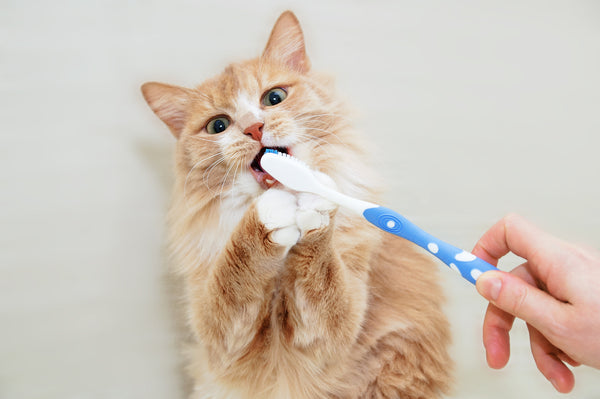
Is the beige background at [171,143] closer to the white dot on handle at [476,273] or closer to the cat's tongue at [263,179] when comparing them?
the cat's tongue at [263,179]

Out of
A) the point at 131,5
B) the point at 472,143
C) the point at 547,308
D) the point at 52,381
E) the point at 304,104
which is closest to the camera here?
the point at 547,308

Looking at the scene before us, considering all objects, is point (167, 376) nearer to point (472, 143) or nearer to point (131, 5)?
point (131, 5)

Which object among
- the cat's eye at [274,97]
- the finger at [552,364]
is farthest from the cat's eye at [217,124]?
the finger at [552,364]

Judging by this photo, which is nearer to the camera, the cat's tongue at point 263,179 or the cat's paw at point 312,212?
the cat's paw at point 312,212

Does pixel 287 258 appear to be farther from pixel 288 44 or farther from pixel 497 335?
pixel 288 44

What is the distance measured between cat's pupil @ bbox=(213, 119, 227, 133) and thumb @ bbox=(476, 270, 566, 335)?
0.83 m

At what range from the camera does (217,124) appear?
1288 mm

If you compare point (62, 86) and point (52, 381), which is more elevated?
point (62, 86)

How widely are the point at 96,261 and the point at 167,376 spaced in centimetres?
51

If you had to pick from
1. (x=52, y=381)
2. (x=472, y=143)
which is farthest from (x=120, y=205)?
(x=472, y=143)

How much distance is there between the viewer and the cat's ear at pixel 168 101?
136cm

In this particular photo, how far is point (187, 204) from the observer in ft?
4.26

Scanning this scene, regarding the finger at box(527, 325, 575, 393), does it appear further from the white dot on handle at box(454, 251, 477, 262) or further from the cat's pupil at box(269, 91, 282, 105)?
the cat's pupil at box(269, 91, 282, 105)

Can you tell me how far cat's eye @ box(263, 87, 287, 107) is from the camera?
4.22ft
